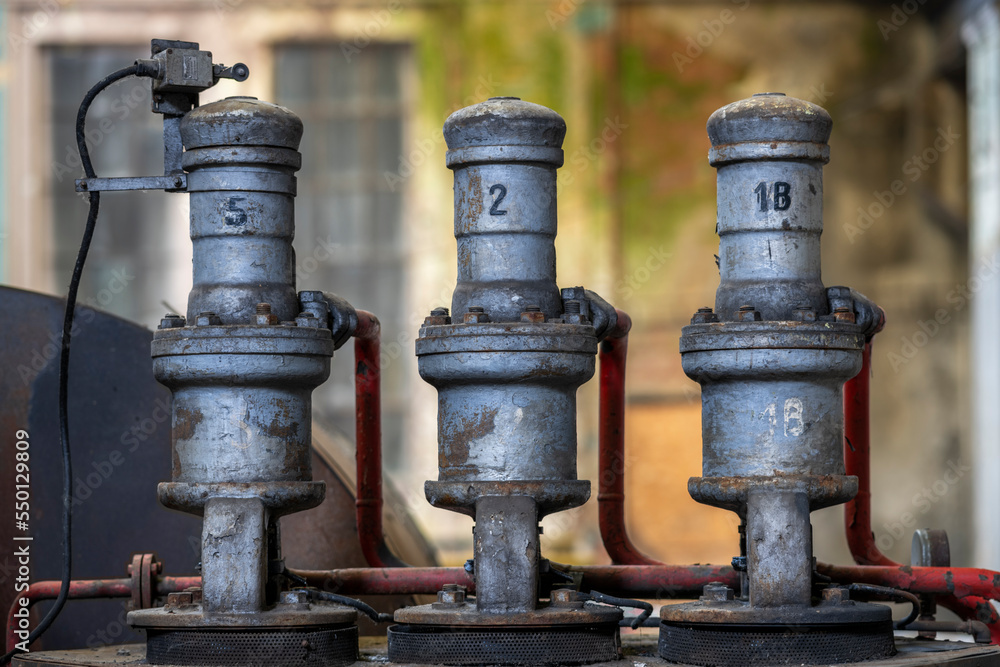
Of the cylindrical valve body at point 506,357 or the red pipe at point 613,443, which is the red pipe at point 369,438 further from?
the red pipe at point 613,443

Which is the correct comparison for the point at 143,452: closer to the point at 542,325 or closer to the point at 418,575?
the point at 418,575

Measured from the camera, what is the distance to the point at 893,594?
11.5 feet

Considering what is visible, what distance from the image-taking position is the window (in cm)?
1148

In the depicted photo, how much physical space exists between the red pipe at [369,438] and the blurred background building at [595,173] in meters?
7.08

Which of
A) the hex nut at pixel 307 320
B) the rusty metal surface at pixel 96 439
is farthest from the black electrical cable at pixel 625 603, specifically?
the rusty metal surface at pixel 96 439

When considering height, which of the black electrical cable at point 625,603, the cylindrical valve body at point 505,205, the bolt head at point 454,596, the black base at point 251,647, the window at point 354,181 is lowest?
the black base at point 251,647

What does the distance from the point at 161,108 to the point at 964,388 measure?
9.30m

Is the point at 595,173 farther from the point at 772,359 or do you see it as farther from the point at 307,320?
the point at 772,359

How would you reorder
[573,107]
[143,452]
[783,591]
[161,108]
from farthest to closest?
[573,107], [143,452], [161,108], [783,591]

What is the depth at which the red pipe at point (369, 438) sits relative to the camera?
394cm

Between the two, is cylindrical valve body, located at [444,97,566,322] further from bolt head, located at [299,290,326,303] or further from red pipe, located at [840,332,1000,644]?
red pipe, located at [840,332,1000,644]

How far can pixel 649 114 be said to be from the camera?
1141 cm

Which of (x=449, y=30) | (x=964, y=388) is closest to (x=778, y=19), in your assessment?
(x=449, y=30)

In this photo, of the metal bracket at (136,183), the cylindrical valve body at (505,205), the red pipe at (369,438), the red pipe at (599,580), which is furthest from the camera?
the red pipe at (369,438)
